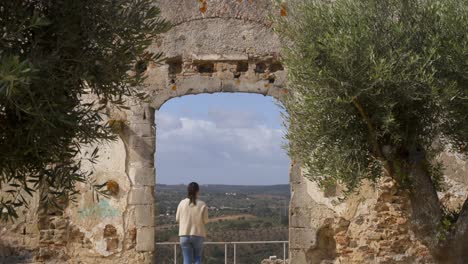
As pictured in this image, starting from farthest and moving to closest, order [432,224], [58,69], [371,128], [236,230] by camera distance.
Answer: [236,230] < [432,224] < [371,128] < [58,69]

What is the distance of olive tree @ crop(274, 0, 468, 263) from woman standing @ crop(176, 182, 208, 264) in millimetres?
1601

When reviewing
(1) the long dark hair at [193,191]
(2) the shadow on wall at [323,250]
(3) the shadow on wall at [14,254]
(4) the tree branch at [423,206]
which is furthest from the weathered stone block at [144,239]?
(4) the tree branch at [423,206]

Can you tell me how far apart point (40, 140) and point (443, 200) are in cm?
671

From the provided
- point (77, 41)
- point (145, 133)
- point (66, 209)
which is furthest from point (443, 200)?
point (77, 41)

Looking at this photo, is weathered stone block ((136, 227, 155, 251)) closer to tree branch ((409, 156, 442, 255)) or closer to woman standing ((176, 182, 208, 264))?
woman standing ((176, 182, 208, 264))

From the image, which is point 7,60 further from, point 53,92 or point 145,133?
point 145,133

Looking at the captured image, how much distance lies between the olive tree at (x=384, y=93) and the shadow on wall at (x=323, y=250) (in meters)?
2.38

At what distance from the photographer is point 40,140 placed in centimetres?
530

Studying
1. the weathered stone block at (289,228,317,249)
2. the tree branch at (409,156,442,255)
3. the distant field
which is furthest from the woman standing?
the distant field

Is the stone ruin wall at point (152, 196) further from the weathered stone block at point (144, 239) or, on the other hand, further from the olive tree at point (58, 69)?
the olive tree at point (58, 69)

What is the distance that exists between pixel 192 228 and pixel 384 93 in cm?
304

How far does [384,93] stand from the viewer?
750 centimetres

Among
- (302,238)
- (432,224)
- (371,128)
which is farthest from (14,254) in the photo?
(432,224)

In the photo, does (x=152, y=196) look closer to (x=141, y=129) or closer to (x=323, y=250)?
(x=141, y=129)
